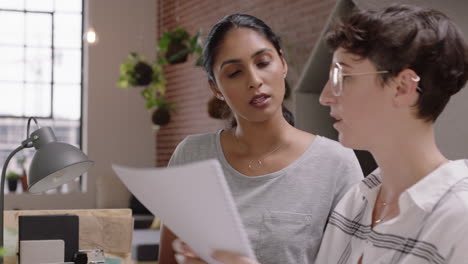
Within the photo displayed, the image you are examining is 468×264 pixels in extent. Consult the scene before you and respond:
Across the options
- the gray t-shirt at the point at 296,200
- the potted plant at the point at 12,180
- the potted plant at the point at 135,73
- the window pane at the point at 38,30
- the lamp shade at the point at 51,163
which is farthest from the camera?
the window pane at the point at 38,30

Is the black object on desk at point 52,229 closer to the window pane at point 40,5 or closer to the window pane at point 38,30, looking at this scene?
the window pane at point 38,30

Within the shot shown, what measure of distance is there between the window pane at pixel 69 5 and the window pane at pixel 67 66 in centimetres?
68

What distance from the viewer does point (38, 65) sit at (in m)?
10.3

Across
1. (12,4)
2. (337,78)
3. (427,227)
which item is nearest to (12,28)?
(12,4)

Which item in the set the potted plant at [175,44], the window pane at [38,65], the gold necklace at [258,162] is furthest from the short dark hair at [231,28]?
the window pane at [38,65]

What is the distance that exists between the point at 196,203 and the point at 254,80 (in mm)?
696

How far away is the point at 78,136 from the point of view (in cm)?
1056

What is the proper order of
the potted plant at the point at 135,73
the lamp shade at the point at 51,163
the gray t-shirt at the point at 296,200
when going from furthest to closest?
the potted plant at the point at 135,73, the lamp shade at the point at 51,163, the gray t-shirt at the point at 296,200

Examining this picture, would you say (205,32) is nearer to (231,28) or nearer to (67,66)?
(67,66)

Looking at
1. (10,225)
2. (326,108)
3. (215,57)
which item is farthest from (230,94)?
(326,108)

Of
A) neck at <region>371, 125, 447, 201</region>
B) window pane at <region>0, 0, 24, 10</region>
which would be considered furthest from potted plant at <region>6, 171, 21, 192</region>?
neck at <region>371, 125, 447, 201</region>

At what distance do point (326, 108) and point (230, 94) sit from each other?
11.3 feet

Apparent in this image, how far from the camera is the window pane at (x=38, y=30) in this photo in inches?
407

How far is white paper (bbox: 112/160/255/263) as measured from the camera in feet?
3.63
